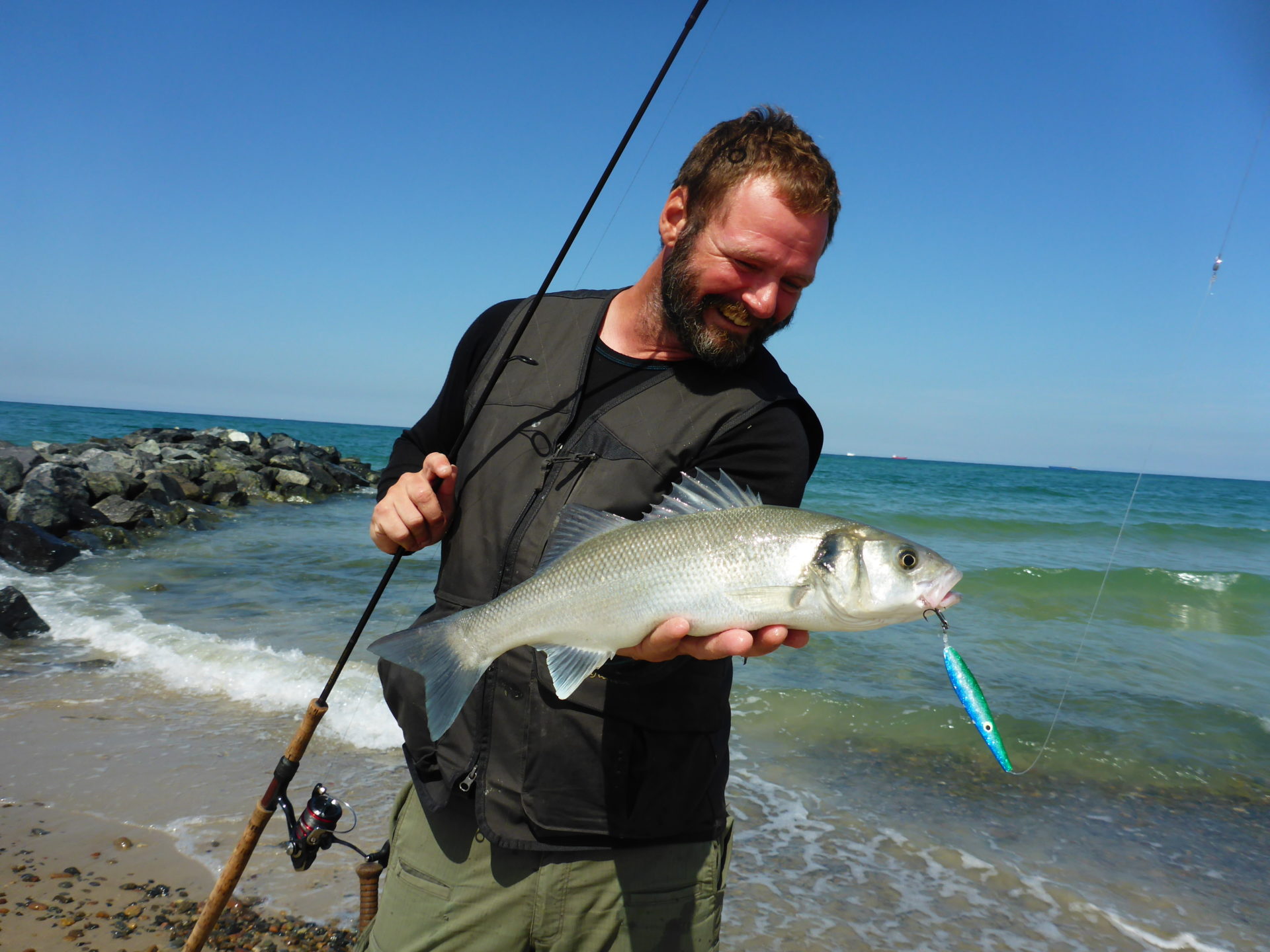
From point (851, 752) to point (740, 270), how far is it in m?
5.36

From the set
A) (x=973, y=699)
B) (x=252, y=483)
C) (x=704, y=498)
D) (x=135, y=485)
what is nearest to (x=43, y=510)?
(x=135, y=485)

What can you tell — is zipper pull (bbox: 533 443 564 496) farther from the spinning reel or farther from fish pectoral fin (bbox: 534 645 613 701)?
the spinning reel

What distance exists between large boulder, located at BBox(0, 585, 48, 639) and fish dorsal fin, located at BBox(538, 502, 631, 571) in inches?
304

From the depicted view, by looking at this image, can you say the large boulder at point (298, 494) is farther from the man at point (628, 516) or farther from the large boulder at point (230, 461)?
the man at point (628, 516)

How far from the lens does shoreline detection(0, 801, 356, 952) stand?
355cm

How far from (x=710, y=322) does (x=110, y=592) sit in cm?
1043

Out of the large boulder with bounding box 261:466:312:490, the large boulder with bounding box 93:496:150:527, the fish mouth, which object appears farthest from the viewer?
the large boulder with bounding box 261:466:312:490

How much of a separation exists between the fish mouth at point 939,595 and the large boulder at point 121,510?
51.4 ft

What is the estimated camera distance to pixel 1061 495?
4206 cm

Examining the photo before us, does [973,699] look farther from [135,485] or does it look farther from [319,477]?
[319,477]

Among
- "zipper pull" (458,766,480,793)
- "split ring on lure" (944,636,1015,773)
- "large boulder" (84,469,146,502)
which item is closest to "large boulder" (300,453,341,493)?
"large boulder" (84,469,146,502)

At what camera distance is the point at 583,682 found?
2.29 metres

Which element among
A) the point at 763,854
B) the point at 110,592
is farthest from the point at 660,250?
the point at 110,592

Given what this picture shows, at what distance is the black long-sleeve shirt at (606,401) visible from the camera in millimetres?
2441
